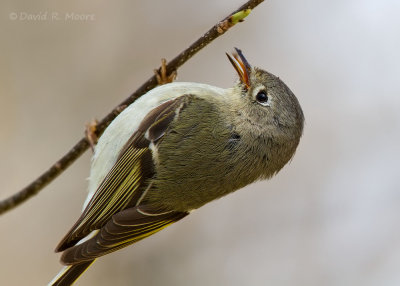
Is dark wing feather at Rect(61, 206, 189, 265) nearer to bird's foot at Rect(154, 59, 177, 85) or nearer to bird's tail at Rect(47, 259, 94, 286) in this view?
bird's tail at Rect(47, 259, 94, 286)

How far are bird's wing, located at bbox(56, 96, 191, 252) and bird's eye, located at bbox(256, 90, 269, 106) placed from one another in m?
0.38

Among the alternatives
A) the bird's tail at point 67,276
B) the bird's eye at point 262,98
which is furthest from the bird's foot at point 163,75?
the bird's tail at point 67,276

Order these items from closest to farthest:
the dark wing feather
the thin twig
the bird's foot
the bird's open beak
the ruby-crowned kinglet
A: the thin twig, the dark wing feather, the ruby-crowned kinglet, the bird's foot, the bird's open beak

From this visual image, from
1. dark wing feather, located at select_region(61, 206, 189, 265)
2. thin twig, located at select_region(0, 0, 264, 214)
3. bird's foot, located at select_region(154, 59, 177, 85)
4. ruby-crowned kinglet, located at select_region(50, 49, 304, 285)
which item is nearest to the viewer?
thin twig, located at select_region(0, 0, 264, 214)

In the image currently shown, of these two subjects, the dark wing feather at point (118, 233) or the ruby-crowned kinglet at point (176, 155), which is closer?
the dark wing feather at point (118, 233)

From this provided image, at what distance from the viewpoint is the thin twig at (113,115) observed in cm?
238

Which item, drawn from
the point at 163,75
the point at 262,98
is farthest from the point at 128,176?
the point at 262,98

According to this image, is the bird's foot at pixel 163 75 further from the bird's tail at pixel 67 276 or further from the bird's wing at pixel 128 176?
the bird's tail at pixel 67 276

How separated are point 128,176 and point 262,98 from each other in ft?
2.60

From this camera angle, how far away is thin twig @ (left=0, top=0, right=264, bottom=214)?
2.38 m

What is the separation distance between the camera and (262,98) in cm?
311

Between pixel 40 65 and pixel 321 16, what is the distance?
212 cm

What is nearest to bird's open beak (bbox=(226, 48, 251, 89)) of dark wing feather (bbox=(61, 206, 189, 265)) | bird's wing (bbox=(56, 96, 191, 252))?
bird's wing (bbox=(56, 96, 191, 252))

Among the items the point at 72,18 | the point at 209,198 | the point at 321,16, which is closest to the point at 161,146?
the point at 209,198
